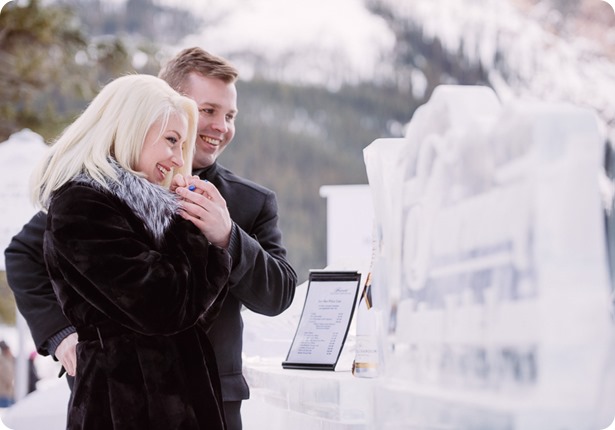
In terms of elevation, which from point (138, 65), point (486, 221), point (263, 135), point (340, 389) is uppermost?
point (138, 65)

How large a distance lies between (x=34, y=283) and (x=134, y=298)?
0.64 meters

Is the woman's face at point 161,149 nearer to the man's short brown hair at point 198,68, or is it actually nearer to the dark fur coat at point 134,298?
the dark fur coat at point 134,298

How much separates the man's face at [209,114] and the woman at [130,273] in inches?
14.9

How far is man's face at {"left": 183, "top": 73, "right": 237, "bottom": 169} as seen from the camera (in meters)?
2.20

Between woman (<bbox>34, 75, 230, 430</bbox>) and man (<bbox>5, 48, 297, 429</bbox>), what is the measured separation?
17 centimetres

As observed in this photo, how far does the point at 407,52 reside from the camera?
955 cm

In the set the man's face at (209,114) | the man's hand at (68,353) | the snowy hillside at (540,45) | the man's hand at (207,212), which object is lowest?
the man's hand at (68,353)

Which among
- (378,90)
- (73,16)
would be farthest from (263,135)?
(73,16)

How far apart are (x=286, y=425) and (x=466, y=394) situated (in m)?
0.94

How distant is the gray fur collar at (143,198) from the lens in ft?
5.60

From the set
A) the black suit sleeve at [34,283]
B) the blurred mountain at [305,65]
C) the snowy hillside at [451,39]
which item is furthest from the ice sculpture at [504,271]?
the blurred mountain at [305,65]

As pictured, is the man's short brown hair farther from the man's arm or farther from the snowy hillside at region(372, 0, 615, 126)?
the snowy hillside at region(372, 0, 615, 126)

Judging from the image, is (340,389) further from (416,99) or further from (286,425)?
(416,99)

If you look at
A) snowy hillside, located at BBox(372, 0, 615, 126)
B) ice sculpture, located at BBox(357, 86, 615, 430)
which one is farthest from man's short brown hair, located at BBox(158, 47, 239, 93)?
snowy hillside, located at BBox(372, 0, 615, 126)
